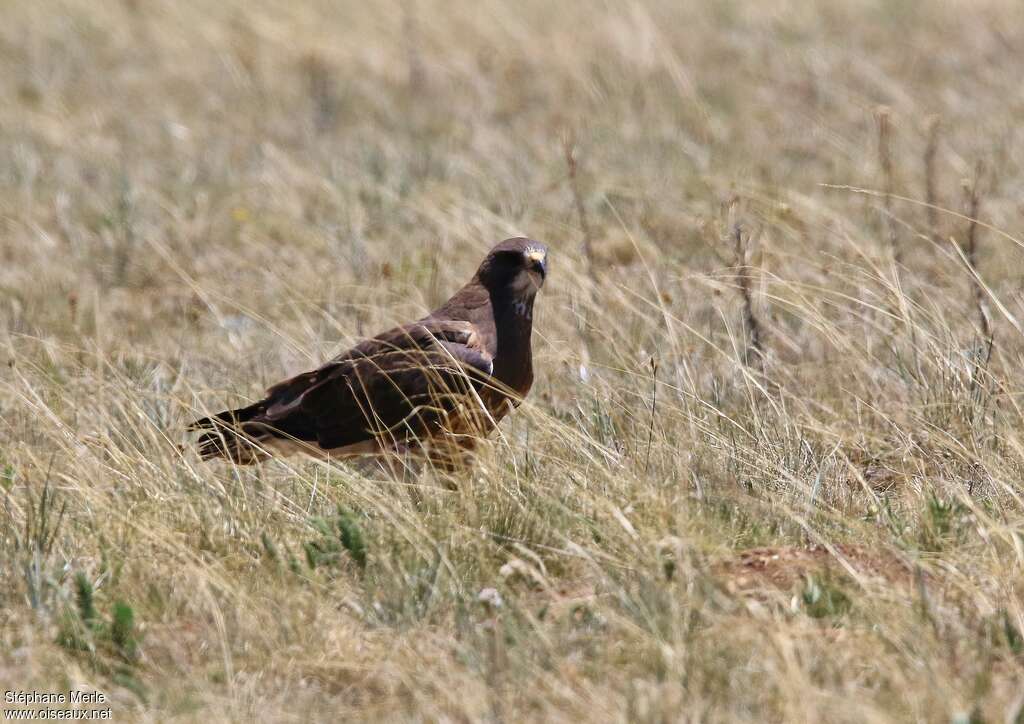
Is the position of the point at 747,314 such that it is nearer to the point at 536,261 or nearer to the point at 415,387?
the point at 536,261

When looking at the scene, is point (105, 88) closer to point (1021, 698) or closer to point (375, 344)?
point (375, 344)

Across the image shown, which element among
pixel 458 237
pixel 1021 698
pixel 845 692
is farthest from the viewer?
pixel 458 237

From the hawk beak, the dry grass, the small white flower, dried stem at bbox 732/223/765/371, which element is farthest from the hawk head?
the small white flower

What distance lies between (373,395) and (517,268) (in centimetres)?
62

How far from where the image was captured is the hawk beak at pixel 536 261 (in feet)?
16.3

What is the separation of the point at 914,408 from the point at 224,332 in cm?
315

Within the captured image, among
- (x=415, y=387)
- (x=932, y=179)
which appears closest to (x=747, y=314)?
(x=415, y=387)

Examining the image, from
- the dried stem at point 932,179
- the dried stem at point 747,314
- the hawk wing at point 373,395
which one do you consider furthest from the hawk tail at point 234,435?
the dried stem at point 932,179

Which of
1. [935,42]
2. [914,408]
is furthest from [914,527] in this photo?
[935,42]

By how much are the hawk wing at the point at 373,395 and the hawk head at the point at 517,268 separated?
0.21 m

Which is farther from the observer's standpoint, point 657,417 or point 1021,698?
point 657,417

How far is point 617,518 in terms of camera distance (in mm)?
3844

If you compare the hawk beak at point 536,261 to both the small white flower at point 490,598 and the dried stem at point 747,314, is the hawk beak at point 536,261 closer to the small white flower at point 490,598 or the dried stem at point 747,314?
the dried stem at point 747,314

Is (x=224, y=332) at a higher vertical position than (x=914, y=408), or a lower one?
lower
